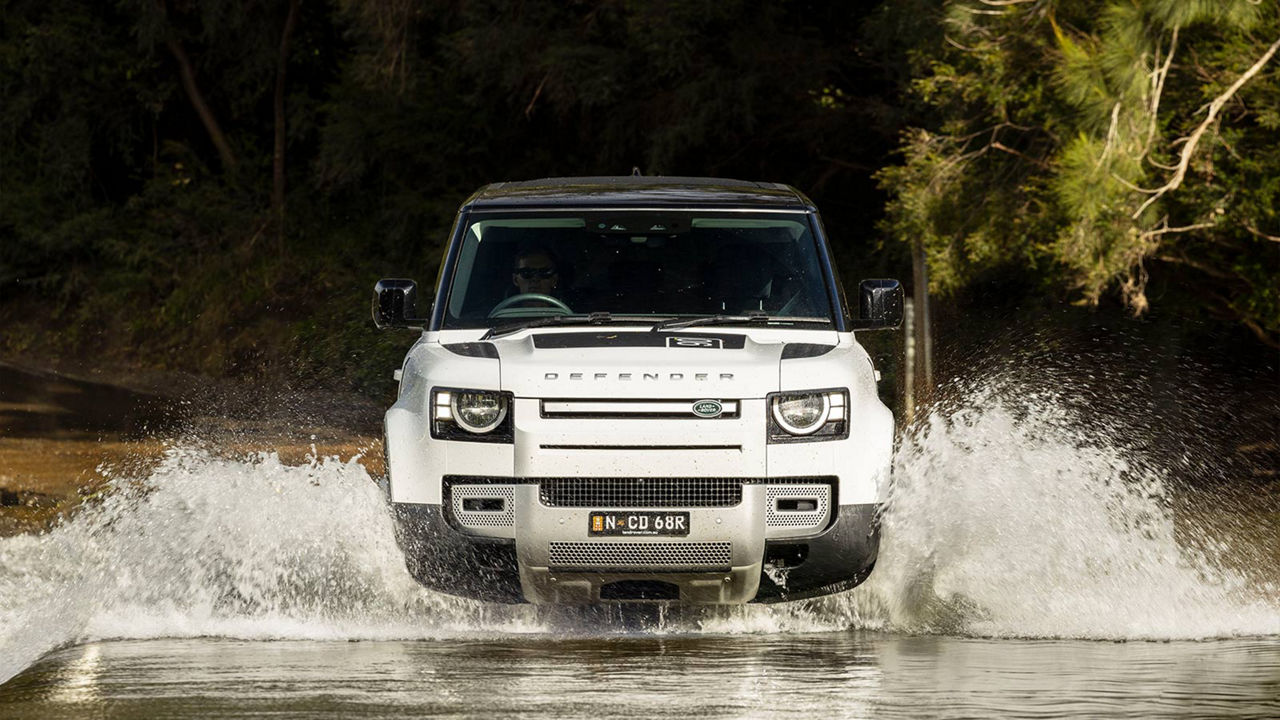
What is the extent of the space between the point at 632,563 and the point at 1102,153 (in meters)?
5.64

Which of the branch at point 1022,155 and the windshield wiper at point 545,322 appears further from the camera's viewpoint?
the branch at point 1022,155

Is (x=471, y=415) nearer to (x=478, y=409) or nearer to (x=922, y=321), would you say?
(x=478, y=409)

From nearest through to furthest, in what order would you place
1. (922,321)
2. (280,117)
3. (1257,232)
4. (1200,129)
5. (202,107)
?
1. (1200,129)
2. (1257,232)
3. (922,321)
4. (280,117)
5. (202,107)

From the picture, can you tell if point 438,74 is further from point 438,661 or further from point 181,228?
point 438,661

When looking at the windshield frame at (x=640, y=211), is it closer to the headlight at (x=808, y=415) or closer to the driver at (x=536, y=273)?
the driver at (x=536, y=273)

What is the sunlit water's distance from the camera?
7.04 m

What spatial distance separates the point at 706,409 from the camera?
7.13m

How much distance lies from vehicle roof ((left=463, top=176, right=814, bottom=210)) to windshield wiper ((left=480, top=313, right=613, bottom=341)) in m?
0.74

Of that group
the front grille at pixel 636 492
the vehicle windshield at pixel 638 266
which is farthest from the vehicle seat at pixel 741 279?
the front grille at pixel 636 492

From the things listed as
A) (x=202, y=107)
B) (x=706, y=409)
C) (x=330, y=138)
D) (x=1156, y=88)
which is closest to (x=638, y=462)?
(x=706, y=409)

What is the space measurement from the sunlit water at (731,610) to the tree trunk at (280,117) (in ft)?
75.7

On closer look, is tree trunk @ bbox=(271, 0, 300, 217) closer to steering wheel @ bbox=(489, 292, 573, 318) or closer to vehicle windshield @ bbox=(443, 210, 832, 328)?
vehicle windshield @ bbox=(443, 210, 832, 328)

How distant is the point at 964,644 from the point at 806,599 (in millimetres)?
661

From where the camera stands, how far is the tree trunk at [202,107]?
3309 centimetres
